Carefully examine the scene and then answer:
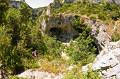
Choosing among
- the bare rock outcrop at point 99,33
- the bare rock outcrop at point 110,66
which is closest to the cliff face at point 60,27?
the bare rock outcrop at point 99,33

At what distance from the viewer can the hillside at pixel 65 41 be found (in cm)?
1358

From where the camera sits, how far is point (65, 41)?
34812 mm

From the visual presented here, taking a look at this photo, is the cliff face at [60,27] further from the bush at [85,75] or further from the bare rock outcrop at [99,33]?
the bush at [85,75]

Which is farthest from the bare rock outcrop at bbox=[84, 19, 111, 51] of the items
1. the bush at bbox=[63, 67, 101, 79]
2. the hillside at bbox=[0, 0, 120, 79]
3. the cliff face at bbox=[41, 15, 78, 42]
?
A: the bush at bbox=[63, 67, 101, 79]

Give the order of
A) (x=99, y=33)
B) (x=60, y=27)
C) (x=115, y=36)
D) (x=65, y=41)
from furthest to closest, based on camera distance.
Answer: (x=60, y=27) → (x=65, y=41) → (x=99, y=33) → (x=115, y=36)

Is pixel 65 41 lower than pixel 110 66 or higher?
lower

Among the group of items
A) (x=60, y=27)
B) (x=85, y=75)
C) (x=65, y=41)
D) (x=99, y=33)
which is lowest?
(x=65, y=41)

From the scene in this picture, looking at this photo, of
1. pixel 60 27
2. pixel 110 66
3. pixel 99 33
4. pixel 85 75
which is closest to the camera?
pixel 85 75

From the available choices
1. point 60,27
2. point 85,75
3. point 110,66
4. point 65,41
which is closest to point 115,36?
point 65,41

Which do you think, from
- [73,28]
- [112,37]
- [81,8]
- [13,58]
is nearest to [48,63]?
[13,58]

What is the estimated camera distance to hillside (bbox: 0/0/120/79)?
13.6m

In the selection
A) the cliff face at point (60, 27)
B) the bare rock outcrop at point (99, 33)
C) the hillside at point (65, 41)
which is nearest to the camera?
the hillside at point (65, 41)

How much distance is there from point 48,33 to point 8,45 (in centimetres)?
1791

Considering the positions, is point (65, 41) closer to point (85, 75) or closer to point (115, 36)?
point (115, 36)
